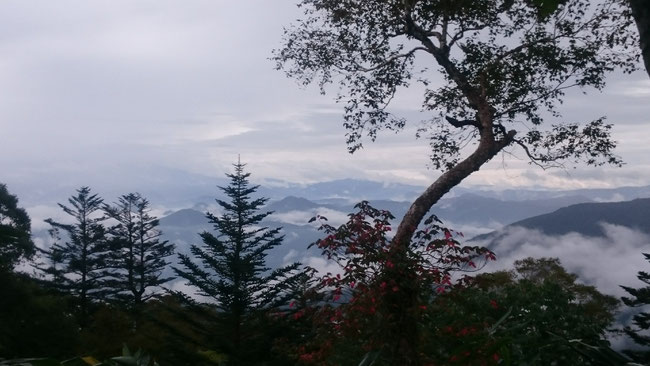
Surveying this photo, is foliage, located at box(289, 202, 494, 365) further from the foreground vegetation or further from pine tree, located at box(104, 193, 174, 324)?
pine tree, located at box(104, 193, 174, 324)

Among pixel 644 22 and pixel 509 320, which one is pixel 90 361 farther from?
pixel 509 320

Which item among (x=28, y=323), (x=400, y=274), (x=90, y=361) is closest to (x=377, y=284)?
(x=400, y=274)

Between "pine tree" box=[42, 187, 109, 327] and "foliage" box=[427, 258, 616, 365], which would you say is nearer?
"foliage" box=[427, 258, 616, 365]

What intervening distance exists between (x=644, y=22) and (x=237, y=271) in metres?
11.1

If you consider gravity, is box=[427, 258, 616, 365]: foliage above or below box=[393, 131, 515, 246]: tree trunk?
below

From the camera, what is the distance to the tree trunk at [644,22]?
1558 millimetres

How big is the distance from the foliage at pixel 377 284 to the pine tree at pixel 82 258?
22.3 m

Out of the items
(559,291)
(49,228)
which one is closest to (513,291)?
(559,291)

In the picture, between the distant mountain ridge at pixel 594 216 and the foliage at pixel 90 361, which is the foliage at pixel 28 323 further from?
the distant mountain ridge at pixel 594 216

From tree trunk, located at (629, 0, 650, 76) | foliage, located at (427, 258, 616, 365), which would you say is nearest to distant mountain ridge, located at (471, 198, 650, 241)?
foliage, located at (427, 258, 616, 365)

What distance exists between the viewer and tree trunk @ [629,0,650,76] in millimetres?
1558

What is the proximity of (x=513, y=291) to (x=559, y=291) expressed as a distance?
1.83 feet

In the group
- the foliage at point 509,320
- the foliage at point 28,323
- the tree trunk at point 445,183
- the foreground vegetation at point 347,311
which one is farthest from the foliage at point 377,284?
the foliage at point 28,323

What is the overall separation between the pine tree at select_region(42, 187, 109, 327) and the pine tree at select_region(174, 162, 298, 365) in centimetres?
1452
